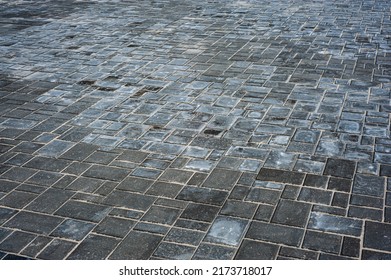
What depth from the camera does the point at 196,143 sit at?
5656mm

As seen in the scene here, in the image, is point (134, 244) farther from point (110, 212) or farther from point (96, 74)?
point (96, 74)

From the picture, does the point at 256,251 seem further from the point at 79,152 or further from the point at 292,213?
the point at 79,152

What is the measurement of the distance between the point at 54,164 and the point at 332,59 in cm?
514

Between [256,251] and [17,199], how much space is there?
7.48 ft

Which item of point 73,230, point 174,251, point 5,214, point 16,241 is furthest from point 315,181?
point 5,214

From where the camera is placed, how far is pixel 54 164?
17.3 ft

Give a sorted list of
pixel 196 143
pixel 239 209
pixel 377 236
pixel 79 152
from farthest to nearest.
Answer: pixel 196 143
pixel 79 152
pixel 239 209
pixel 377 236

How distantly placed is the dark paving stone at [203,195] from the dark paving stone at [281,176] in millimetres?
497

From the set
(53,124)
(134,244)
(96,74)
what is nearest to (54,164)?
(53,124)

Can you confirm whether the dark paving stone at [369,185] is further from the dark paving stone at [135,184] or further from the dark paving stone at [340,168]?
the dark paving stone at [135,184]

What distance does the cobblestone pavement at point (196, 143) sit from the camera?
413cm

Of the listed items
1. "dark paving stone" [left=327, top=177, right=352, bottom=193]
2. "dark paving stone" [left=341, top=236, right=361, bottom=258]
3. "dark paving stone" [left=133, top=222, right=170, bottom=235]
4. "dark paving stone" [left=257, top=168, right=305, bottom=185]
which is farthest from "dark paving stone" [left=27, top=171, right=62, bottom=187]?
"dark paving stone" [left=341, top=236, right=361, bottom=258]

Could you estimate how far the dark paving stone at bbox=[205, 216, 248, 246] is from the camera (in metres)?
4.06
